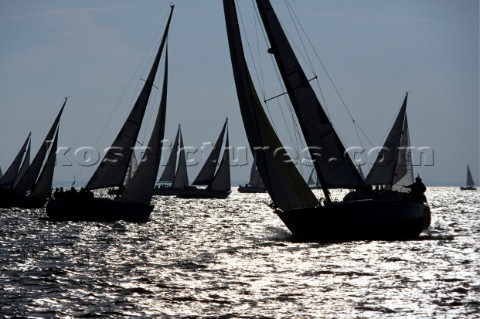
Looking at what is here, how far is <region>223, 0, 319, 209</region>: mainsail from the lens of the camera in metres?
28.2

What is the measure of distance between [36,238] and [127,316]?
19.7 meters

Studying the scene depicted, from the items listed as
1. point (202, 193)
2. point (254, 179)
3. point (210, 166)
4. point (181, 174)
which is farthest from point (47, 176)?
point (254, 179)

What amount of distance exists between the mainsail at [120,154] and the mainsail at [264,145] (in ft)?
52.9

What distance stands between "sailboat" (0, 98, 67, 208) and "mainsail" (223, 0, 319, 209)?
3288cm

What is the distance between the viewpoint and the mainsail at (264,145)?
92.5 feet

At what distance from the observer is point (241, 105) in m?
28.5

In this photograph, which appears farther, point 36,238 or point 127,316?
point 36,238

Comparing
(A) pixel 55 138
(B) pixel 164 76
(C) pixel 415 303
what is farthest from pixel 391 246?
(A) pixel 55 138

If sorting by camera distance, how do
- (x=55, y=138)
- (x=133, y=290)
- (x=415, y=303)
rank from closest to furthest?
(x=415, y=303) < (x=133, y=290) < (x=55, y=138)

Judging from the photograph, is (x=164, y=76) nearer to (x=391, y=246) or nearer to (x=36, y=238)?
(x=36, y=238)

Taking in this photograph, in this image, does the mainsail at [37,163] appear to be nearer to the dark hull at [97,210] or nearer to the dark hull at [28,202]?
the dark hull at [28,202]

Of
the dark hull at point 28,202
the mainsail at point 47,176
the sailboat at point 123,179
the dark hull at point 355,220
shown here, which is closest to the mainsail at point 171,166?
the dark hull at point 28,202

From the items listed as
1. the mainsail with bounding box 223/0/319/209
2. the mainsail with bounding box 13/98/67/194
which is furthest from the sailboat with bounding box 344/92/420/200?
the mainsail with bounding box 223/0/319/209

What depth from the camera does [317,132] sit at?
28.9 m
